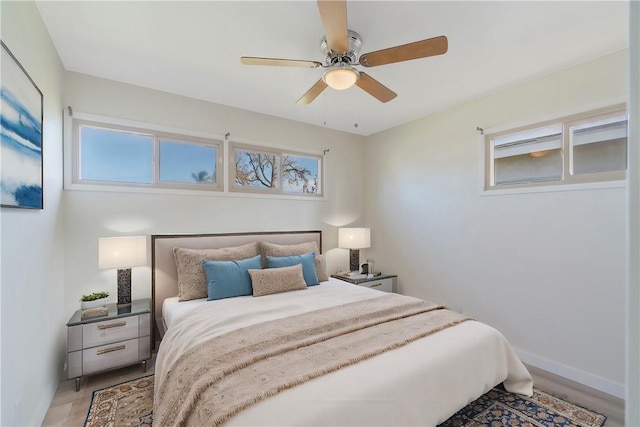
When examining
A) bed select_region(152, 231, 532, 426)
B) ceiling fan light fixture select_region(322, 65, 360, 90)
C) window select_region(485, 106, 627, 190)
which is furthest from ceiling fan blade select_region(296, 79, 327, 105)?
window select_region(485, 106, 627, 190)

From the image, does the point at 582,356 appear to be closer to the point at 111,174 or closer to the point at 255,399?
the point at 255,399

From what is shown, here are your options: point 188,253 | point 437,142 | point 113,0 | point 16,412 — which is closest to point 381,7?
point 113,0

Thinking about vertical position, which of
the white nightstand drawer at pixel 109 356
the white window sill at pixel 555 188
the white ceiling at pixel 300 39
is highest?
the white ceiling at pixel 300 39

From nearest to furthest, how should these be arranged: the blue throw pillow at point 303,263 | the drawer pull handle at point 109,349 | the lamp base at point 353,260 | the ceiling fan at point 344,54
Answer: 1. the ceiling fan at point 344,54
2. the drawer pull handle at point 109,349
3. the blue throw pillow at point 303,263
4. the lamp base at point 353,260

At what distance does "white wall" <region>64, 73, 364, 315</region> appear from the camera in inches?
106

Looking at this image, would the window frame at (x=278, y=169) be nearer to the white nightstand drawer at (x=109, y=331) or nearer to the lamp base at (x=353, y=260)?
the lamp base at (x=353, y=260)

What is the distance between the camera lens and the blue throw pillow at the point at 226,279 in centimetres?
271

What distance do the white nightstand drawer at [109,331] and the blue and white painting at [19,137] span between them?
3.50ft

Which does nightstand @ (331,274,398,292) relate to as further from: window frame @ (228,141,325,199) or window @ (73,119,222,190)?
window @ (73,119,222,190)

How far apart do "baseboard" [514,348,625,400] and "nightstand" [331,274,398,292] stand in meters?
1.49

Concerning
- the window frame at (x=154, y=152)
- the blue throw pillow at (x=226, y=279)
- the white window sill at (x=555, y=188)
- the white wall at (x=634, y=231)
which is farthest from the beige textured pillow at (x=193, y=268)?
the white wall at (x=634, y=231)

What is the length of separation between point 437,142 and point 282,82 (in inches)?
78.4

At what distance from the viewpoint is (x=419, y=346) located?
1802mm

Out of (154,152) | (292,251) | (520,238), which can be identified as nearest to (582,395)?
(520,238)
